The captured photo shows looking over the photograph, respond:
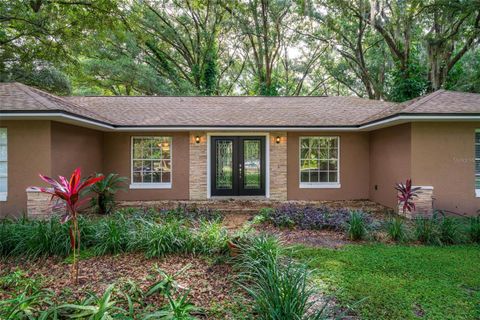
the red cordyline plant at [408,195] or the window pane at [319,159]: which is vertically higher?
the window pane at [319,159]

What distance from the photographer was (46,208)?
673cm

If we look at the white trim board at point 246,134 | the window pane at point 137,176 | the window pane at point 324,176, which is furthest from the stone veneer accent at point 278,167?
the window pane at point 137,176

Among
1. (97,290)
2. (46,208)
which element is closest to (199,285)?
(97,290)

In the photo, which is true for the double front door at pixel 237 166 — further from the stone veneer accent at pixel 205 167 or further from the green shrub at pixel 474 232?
the green shrub at pixel 474 232

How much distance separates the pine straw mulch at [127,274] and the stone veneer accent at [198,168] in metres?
5.07

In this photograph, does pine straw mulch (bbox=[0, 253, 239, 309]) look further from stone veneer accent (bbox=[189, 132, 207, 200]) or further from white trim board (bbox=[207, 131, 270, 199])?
white trim board (bbox=[207, 131, 270, 199])

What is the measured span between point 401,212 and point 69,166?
30.7 ft

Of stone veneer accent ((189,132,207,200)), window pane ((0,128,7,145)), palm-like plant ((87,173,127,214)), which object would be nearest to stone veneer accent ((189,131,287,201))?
stone veneer accent ((189,132,207,200))

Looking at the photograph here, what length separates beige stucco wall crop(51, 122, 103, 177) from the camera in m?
6.98

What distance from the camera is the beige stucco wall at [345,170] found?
9438 millimetres

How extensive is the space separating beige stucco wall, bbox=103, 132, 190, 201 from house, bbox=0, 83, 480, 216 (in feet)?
0.12

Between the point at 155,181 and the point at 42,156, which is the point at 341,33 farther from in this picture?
the point at 42,156

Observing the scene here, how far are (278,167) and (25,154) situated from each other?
735cm

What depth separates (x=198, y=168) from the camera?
368 inches
